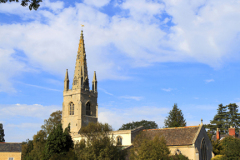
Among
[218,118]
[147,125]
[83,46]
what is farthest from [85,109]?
[218,118]

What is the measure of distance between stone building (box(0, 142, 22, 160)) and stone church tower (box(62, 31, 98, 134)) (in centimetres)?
1122

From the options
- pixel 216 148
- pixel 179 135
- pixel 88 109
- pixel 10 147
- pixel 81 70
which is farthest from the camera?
pixel 81 70

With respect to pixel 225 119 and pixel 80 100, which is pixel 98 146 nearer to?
pixel 80 100

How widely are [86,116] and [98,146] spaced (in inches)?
1132

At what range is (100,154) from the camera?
31.4 metres

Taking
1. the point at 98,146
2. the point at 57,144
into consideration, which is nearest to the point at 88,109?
the point at 57,144

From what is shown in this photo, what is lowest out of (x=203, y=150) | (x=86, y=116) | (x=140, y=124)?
(x=203, y=150)

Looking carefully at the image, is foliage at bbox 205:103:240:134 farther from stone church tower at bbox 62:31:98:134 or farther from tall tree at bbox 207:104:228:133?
stone church tower at bbox 62:31:98:134

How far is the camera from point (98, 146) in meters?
32.2

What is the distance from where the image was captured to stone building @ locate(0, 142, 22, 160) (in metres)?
51.6

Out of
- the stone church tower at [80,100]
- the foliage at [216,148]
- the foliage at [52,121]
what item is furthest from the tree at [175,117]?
the foliage at [52,121]

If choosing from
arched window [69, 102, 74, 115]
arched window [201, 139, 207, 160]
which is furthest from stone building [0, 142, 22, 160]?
arched window [201, 139, 207, 160]

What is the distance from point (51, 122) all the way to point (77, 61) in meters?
17.9

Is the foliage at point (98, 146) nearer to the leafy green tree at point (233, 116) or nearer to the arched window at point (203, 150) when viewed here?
the arched window at point (203, 150)
